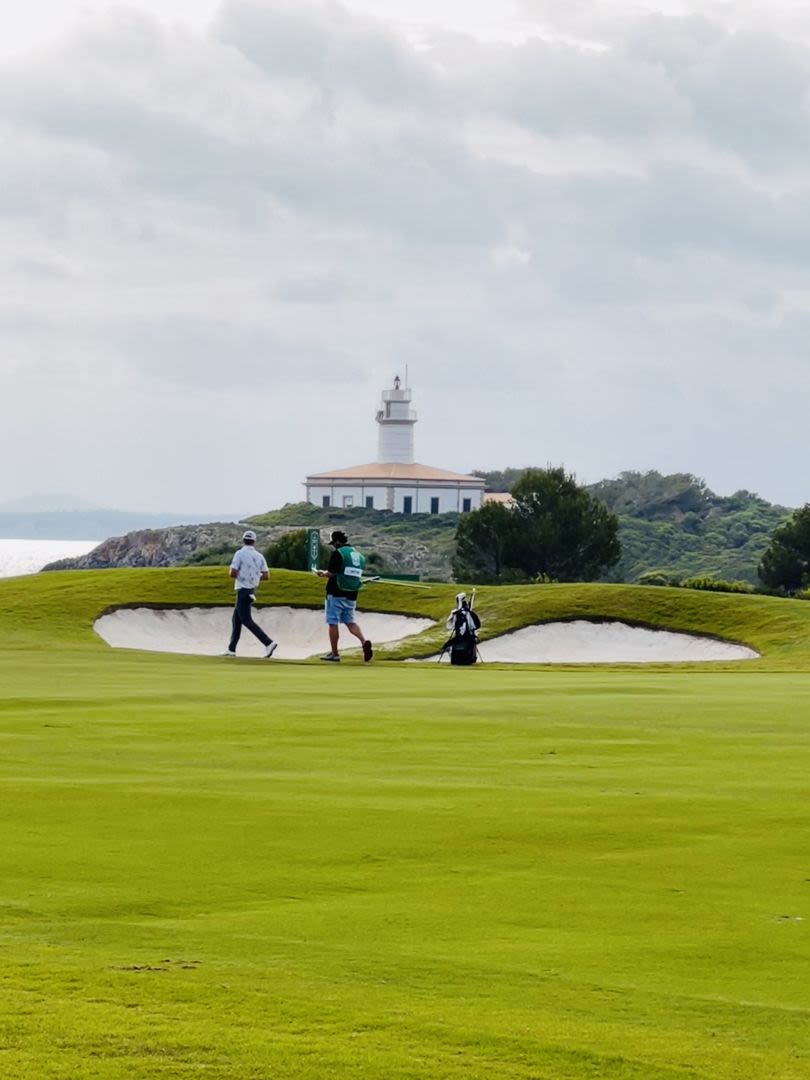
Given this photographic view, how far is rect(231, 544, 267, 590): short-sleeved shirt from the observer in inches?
1232

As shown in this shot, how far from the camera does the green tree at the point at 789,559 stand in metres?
94.2

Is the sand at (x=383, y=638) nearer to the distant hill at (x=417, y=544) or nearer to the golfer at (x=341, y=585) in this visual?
the golfer at (x=341, y=585)

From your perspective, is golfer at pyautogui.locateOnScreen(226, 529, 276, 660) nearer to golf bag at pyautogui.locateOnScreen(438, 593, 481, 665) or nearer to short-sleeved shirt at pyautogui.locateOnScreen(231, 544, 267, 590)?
short-sleeved shirt at pyautogui.locateOnScreen(231, 544, 267, 590)

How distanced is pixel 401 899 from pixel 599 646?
36.2 m

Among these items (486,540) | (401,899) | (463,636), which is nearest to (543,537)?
(486,540)

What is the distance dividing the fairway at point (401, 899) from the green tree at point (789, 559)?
7931 centimetres

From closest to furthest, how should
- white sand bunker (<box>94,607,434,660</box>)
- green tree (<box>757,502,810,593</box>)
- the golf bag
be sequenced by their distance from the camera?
the golf bag
white sand bunker (<box>94,607,434,660</box>)
green tree (<box>757,502,810,593</box>)

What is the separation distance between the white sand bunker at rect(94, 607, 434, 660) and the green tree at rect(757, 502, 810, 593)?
5165 cm

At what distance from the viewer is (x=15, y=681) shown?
21.9 m

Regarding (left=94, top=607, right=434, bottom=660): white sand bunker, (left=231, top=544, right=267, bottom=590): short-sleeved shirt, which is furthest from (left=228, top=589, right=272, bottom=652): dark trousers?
(left=94, top=607, right=434, bottom=660): white sand bunker

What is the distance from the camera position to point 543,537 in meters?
104

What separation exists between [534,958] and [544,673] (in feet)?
68.4

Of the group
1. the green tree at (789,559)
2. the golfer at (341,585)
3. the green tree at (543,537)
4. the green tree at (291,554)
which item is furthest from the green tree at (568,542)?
the golfer at (341,585)

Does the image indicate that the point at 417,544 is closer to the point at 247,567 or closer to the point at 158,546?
the point at 158,546
